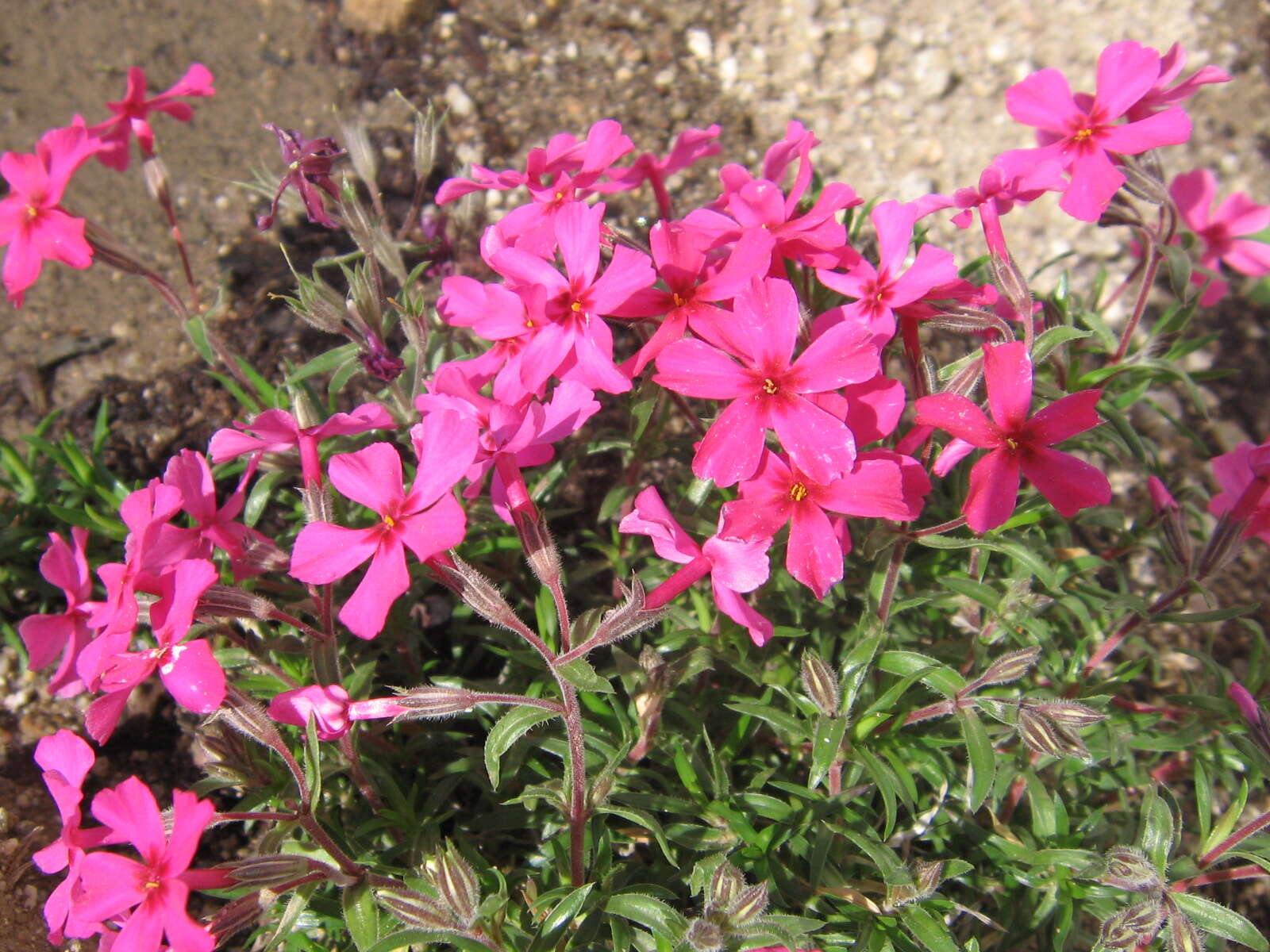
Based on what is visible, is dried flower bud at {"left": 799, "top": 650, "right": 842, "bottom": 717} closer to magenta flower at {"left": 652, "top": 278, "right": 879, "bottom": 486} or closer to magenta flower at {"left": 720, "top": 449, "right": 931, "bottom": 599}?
magenta flower at {"left": 720, "top": 449, "right": 931, "bottom": 599}

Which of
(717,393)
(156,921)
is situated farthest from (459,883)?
(717,393)

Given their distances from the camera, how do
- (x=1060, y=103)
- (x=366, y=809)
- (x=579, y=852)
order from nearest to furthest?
(x=579, y=852) → (x=1060, y=103) → (x=366, y=809)

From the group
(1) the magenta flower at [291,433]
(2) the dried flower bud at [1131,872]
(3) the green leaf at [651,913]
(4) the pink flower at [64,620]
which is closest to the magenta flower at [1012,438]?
(2) the dried flower bud at [1131,872]

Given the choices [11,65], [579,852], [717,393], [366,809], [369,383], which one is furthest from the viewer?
[11,65]

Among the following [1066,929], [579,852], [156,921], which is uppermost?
[156,921]

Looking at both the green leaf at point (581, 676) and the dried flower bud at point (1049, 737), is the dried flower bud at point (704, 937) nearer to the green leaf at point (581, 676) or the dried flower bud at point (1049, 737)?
the green leaf at point (581, 676)

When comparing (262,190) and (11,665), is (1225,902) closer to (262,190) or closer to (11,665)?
(262,190)
